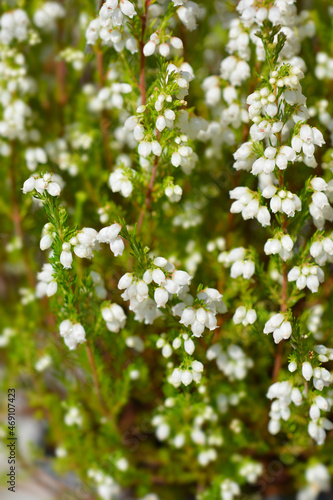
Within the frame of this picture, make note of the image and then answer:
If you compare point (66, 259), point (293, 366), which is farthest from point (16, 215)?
point (293, 366)

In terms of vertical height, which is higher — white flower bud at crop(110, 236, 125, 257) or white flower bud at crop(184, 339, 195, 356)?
white flower bud at crop(110, 236, 125, 257)

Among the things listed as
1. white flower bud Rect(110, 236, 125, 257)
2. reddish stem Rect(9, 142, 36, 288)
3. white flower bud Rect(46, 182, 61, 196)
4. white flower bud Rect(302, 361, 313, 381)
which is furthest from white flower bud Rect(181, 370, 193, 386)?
reddish stem Rect(9, 142, 36, 288)

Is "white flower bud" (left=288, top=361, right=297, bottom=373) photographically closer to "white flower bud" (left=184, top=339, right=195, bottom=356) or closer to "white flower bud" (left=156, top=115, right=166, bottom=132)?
"white flower bud" (left=184, top=339, right=195, bottom=356)

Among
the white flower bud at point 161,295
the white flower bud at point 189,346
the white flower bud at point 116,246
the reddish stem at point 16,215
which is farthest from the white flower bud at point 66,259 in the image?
the reddish stem at point 16,215

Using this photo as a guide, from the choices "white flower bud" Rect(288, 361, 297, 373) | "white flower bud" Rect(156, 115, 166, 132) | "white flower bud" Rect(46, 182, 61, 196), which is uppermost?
"white flower bud" Rect(156, 115, 166, 132)

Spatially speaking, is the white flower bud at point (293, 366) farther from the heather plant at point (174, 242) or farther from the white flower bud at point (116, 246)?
the white flower bud at point (116, 246)

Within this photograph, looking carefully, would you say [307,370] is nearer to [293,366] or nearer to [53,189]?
[293,366]

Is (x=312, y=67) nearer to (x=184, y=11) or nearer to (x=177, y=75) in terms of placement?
(x=184, y=11)

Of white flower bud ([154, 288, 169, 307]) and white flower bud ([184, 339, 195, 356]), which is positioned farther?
white flower bud ([184, 339, 195, 356])
